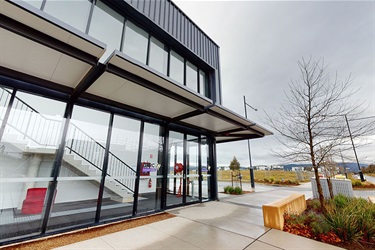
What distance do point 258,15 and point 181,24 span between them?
3398 millimetres

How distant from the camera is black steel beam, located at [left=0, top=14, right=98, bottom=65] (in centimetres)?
211

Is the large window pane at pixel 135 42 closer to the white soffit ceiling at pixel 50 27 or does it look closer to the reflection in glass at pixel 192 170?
the white soffit ceiling at pixel 50 27

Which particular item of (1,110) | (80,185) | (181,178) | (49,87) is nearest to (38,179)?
(80,185)

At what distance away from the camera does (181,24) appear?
23.7 ft

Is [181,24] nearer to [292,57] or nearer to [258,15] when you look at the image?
[258,15]

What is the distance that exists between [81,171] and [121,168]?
3.64 feet

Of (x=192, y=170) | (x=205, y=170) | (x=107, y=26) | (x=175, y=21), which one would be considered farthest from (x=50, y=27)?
(x=205, y=170)

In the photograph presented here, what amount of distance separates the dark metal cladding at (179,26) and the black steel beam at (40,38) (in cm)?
375

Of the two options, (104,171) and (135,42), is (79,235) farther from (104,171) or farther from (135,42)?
(135,42)

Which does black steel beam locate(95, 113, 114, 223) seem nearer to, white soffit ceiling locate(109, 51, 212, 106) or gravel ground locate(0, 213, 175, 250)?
gravel ground locate(0, 213, 175, 250)

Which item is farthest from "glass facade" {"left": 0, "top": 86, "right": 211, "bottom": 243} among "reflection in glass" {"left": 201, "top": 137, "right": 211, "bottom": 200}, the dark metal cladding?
the dark metal cladding

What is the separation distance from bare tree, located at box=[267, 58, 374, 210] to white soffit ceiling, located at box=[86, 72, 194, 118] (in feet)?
12.4

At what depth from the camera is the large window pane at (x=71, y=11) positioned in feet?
12.1

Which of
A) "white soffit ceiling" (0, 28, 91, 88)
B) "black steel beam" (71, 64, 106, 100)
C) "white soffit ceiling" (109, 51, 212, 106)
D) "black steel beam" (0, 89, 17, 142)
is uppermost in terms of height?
"white soffit ceiling" (0, 28, 91, 88)
